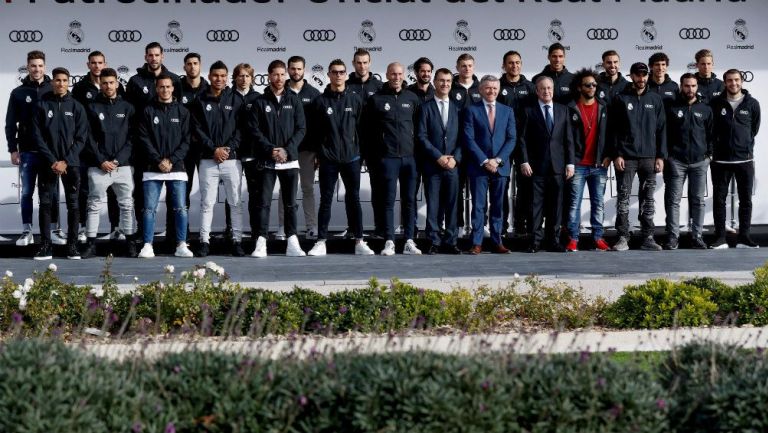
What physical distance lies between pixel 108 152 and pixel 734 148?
275 inches

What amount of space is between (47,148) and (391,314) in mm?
6780

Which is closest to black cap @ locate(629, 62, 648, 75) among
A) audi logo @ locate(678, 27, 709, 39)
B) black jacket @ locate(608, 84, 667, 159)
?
black jacket @ locate(608, 84, 667, 159)

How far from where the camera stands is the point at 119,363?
17.6ft

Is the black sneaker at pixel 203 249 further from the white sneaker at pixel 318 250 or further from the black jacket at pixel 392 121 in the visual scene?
the black jacket at pixel 392 121

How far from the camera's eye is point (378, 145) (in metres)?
13.8

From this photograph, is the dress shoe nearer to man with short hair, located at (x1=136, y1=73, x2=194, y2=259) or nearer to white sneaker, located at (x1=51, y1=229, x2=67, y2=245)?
man with short hair, located at (x1=136, y1=73, x2=194, y2=259)

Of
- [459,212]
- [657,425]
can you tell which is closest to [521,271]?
[459,212]

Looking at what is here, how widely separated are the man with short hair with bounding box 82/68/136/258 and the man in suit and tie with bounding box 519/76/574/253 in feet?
14.2

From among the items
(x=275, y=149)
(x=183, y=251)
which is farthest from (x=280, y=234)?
(x=275, y=149)

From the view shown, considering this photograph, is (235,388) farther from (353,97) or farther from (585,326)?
(353,97)

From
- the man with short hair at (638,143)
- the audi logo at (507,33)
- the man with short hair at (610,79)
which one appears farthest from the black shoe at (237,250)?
the audi logo at (507,33)

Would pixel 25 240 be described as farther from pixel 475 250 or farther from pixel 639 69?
pixel 639 69

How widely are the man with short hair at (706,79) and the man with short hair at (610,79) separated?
931 millimetres

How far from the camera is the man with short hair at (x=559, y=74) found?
1447 centimetres
